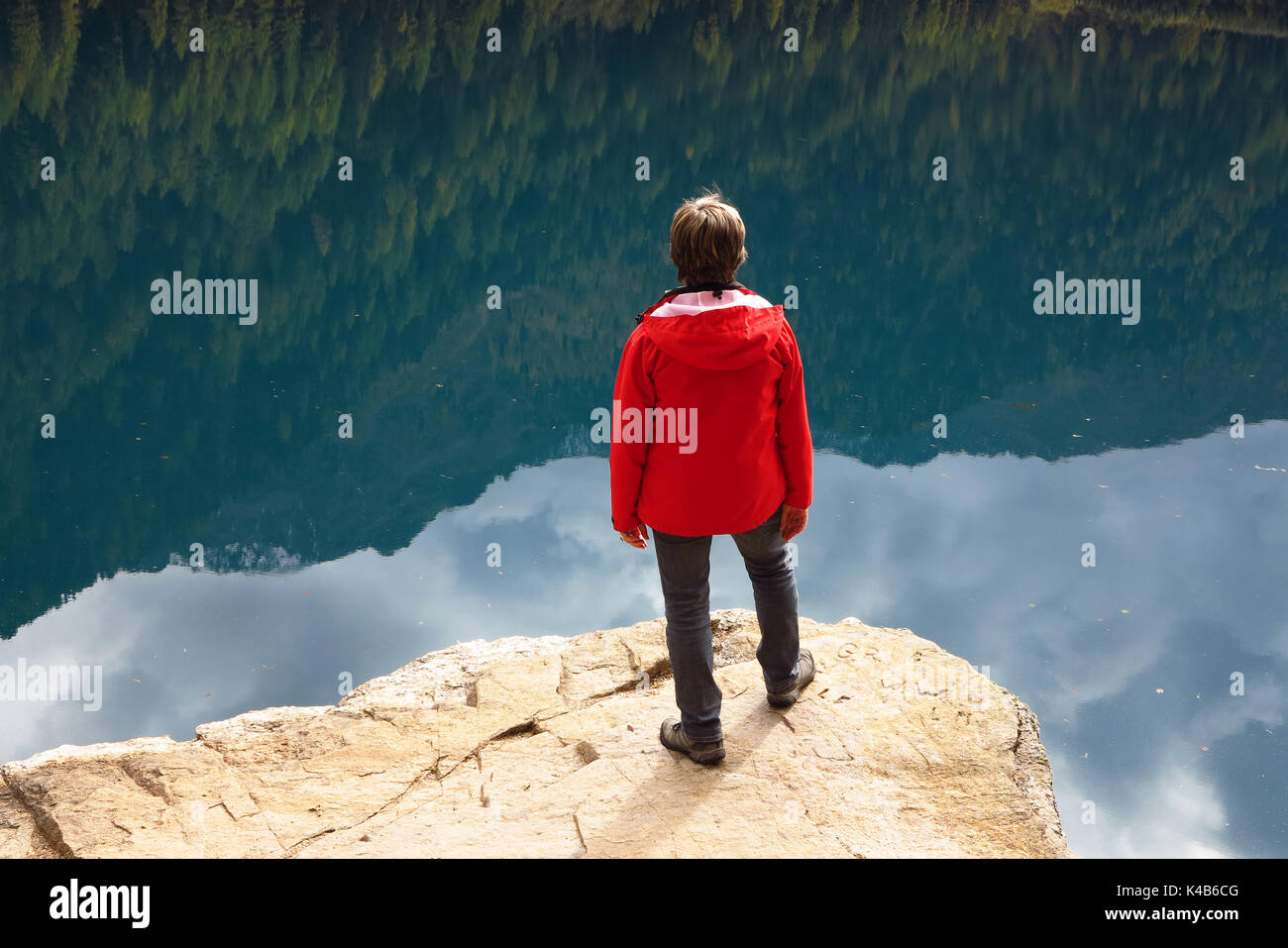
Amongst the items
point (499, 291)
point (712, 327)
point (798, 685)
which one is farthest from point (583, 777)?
point (499, 291)

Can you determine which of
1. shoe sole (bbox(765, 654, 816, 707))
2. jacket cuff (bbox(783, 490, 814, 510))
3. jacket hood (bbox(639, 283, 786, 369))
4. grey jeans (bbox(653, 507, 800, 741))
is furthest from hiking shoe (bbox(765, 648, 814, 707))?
jacket hood (bbox(639, 283, 786, 369))

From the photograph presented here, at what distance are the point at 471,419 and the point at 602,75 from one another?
63.2ft

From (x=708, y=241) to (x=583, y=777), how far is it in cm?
144

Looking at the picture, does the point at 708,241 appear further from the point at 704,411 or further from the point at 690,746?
the point at 690,746

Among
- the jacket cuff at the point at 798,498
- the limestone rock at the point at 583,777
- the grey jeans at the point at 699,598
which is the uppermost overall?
the jacket cuff at the point at 798,498

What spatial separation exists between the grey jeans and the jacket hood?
1.55ft

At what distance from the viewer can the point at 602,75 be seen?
25.4 m

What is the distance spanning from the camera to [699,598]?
297 centimetres

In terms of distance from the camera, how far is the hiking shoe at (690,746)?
3.03 meters

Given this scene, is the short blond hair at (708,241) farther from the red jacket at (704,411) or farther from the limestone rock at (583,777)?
the limestone rock at (583,777)

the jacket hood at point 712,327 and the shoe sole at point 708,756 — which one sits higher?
the jacket hood at point 712,327

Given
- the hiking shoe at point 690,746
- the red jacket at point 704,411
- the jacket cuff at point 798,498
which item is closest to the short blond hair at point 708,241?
the red jacket at point 704,411

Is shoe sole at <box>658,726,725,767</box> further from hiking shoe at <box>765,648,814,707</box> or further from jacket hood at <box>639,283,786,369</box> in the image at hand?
jacket hood at <box>639,283,786,369</box>

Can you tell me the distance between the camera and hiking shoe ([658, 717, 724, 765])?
3027mm
